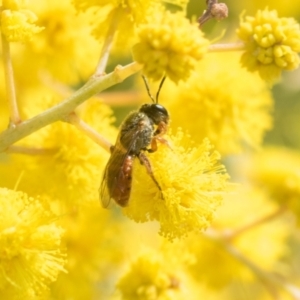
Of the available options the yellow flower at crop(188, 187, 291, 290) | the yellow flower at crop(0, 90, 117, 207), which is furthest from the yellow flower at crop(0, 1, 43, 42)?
the yellow flower at crop(188, 187, 291, 290)

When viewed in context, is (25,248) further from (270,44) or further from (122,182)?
(270,44)

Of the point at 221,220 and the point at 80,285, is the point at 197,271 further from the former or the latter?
the point at 80,285

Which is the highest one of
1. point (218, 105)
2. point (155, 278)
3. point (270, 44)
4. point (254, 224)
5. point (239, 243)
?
point (270, 44)

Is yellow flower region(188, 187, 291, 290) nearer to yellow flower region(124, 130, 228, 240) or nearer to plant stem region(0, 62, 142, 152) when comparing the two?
yellow flower region(124, 130, 228, 240)

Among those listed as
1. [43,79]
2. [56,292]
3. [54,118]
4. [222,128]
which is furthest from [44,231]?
[43,79]

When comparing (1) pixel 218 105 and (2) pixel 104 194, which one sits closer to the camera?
(2) pixel 104 194

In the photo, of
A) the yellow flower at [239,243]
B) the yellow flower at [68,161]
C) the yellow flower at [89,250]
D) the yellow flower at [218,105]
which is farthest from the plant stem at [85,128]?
the yellow flower at [239,243]

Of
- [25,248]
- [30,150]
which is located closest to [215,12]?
[30,150]

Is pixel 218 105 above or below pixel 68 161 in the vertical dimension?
below
